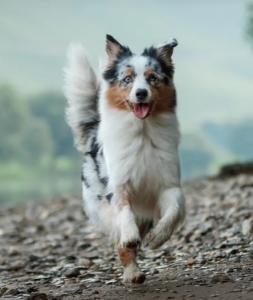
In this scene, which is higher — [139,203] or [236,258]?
[139,203]

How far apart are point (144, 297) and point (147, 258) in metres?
1.70

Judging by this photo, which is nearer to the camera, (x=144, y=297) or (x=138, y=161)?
(x=144, y=297)

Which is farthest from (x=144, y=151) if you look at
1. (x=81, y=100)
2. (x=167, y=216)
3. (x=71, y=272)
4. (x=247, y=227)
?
(x=247, y=227)

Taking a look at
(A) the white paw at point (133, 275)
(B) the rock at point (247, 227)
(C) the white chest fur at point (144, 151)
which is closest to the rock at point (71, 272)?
(A) the white paw at point (133, 275)

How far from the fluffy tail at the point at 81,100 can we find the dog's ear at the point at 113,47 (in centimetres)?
70

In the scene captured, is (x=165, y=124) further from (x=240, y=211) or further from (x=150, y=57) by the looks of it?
(x=240, y=211)

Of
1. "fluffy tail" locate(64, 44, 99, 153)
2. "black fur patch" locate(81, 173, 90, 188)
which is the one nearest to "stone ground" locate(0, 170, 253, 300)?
"black fur patch" locate(81, 173, 90, 188)

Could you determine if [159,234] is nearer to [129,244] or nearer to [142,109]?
[129,244]

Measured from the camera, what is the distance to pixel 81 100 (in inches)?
243

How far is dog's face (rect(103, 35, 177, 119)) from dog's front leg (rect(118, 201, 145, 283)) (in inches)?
27.4

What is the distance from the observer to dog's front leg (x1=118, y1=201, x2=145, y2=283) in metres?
5.18

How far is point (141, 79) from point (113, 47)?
1.48 feet

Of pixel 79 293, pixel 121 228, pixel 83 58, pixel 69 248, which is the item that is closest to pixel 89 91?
pixel 83 58

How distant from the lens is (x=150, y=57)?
534 cm
